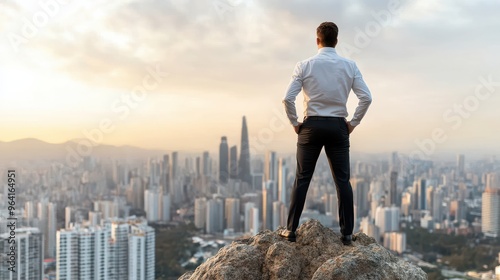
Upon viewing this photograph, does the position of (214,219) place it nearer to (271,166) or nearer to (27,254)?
(271,166)

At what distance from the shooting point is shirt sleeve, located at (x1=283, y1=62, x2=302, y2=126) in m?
2.78

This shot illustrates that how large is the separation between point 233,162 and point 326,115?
2498cm

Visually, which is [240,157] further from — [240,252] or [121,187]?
[240,252]

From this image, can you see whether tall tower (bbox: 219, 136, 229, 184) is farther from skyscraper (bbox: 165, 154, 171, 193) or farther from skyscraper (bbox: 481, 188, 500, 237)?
skyscraper (bbox: 481, 188, 500, 237)

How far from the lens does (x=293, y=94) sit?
9.10 feet

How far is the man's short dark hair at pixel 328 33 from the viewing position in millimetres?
2809

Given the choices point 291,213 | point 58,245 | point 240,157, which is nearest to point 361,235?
point 291,213

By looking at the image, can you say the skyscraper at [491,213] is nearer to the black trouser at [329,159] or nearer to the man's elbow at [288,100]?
the black trouser at [329,159]

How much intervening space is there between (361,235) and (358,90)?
84cm

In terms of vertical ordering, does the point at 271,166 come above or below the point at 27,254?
above

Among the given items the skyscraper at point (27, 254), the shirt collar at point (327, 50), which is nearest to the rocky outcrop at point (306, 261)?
the shirt collar at point (327, 50)

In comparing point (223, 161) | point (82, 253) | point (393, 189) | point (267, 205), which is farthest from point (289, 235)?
point (393, 189)

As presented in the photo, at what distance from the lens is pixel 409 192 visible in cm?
2945

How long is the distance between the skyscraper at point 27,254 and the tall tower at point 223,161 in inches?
510
